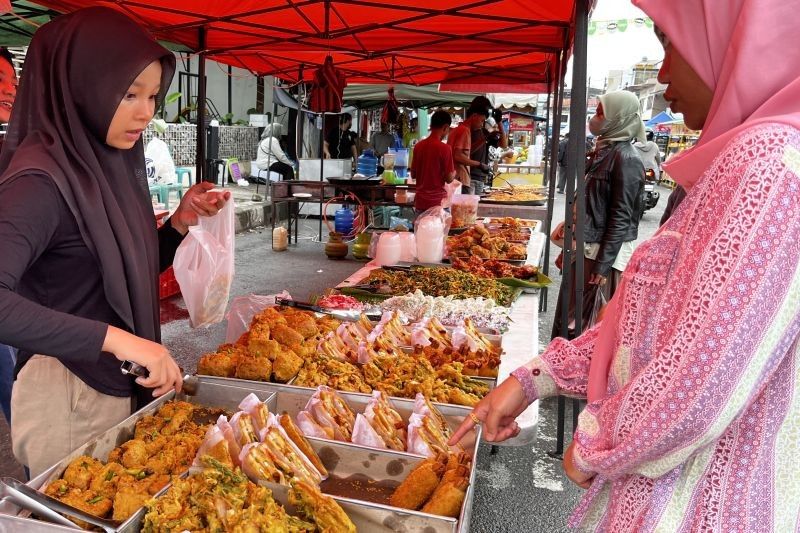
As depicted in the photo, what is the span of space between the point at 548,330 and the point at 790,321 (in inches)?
206

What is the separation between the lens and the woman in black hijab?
160 cm

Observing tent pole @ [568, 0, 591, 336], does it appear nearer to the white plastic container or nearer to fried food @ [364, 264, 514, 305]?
fried food @ [364, 264, 514, 305]

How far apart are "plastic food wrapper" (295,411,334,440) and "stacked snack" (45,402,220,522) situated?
30 centimetres

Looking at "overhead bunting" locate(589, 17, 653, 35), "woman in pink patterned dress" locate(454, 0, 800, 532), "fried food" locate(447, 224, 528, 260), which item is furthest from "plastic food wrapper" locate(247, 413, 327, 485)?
"overhead bunting" locate(589, 17, 653, 35)

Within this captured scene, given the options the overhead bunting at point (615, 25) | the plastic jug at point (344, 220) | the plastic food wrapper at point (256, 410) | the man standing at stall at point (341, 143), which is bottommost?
the plastic jug at point (344, 220)

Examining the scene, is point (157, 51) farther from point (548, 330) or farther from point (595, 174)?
point (548, 330)

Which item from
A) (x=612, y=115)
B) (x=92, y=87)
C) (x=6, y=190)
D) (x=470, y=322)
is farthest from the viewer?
(x=612, y=115)

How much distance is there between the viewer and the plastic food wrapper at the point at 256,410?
1.89 m

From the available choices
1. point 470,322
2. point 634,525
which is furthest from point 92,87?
point 470,322

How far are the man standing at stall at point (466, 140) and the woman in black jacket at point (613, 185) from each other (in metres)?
4.33

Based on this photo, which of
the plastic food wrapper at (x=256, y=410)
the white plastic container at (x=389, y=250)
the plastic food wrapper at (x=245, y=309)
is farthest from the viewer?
the white plastic container at (x=389, y=250)

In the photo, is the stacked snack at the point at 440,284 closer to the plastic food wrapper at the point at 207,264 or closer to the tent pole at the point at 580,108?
the tent pole at the point at 580,108

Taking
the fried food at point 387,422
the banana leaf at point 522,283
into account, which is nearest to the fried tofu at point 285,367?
the fried food at point 387,422

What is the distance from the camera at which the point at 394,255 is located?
4.89 meters
